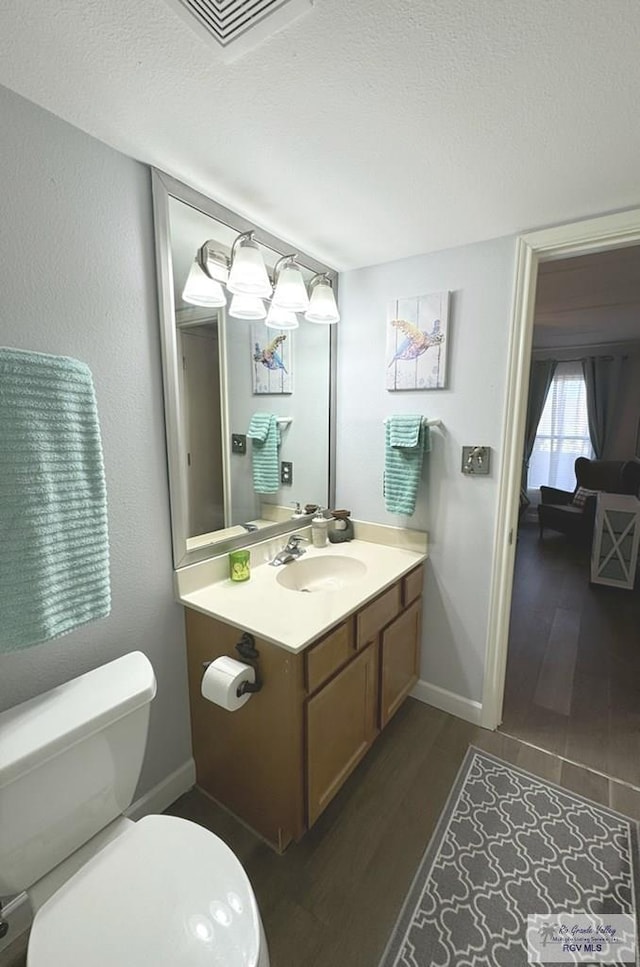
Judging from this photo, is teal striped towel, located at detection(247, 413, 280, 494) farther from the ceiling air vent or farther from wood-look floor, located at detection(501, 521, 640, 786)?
wood-look floor, located at detection(501, 521, 640, 786)

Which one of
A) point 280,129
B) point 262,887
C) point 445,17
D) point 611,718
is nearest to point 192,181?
point 280,129

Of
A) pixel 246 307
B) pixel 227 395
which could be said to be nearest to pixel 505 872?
pixel 227 395

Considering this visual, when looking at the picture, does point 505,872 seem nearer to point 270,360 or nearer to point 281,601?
point 281,601

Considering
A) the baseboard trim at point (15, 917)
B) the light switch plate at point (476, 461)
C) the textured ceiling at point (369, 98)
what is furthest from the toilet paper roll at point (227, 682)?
the textured ceiling at point (369, 98)

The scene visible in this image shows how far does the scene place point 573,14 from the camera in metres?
0.72

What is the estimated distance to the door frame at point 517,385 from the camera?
141 cm

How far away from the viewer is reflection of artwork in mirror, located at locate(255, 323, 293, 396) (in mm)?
1712

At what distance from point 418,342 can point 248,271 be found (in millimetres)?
812

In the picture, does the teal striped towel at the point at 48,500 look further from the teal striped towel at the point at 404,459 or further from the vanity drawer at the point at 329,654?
the teal striped towel at the point at 404,459

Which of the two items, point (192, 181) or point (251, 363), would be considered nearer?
point (192, 181)

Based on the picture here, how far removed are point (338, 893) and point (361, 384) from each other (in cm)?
191

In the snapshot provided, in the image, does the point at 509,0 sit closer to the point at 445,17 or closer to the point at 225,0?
the point at 445,17

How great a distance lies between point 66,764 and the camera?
0.91 m

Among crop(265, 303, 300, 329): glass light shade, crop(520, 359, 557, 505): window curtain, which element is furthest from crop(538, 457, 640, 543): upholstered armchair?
crop(265, 303, 300, 329): glass light shade
